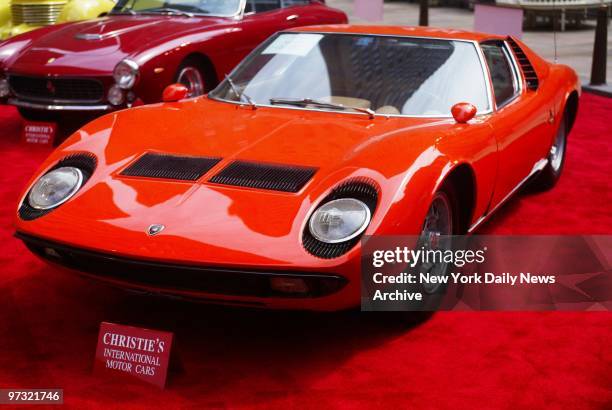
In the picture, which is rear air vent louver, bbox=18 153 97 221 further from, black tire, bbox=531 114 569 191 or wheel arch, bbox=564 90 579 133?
wheel arch, bbox=564 90 579 133

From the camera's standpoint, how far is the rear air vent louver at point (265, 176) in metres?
3.41

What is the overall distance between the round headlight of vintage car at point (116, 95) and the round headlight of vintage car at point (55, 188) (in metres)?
3.03

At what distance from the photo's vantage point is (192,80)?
734cm

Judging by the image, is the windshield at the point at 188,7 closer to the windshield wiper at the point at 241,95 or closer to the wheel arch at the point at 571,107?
the wheel arch at the point at 571,107

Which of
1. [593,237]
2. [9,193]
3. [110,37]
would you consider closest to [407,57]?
[593,237]

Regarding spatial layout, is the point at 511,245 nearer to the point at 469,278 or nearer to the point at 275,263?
the point at 469,278

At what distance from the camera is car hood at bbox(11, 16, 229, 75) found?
6863 mm

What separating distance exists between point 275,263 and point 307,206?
28cm

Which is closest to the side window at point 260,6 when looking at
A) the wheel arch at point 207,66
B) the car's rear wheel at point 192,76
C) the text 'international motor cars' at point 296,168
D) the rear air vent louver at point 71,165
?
the wheel arch at point 207,66

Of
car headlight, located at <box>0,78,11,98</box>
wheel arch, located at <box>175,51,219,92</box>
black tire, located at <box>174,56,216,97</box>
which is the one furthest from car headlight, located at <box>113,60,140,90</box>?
car headlight, located at <box>0,78,11,98</box>

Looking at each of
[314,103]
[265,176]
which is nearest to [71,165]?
[265,176]

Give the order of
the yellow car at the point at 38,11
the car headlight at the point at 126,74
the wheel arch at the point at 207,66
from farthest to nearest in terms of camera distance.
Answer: the yellow car at the point at 38,11, the wheel arch at the point at 207,66, the car headlight at the point at 126,74

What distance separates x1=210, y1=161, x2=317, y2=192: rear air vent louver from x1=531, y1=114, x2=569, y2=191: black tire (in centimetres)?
258

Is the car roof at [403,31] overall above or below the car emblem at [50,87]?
above
